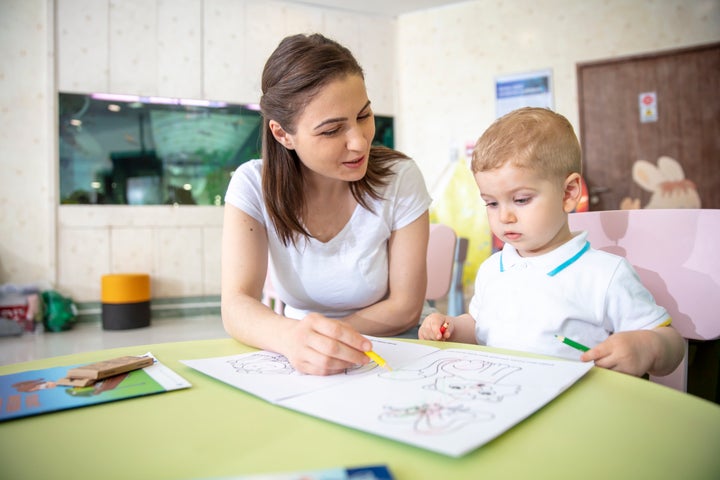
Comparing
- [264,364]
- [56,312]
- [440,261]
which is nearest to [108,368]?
[264,364]

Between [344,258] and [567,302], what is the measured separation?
1.78 feet

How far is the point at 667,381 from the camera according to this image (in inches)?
37.8

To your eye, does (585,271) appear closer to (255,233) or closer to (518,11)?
(255,233)

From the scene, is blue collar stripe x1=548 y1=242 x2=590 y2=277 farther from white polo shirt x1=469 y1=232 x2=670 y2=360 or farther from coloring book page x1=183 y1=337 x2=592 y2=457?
coloring book page x1=183 y1=337 x2=592 y2=457

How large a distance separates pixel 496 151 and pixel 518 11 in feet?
14.0

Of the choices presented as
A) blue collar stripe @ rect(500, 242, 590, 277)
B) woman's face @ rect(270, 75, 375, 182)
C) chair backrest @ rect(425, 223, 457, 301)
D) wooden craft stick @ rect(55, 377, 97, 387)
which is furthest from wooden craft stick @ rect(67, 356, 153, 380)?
chair backrest @ rect(425, 223, 457, 301)

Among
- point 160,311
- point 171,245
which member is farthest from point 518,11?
point 160,311

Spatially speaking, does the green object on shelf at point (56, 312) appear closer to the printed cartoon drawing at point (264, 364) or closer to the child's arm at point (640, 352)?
the printed cartoon drawing at point (264, 364)

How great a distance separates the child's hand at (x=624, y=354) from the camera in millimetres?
676

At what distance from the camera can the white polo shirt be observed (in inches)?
32.4

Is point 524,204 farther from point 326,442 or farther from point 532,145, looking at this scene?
point 326,442

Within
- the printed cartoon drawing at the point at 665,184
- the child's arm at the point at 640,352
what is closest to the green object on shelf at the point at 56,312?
the child's arm at the point at 640,352

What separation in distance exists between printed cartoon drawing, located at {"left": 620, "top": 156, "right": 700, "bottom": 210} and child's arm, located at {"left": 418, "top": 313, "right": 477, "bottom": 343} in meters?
3.84

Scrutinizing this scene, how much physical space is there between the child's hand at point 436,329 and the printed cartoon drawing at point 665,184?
394cm
